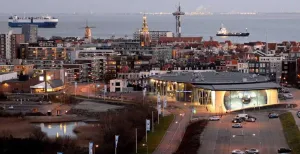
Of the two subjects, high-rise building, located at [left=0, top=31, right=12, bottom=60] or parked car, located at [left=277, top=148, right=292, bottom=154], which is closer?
parked car, located at [left=277, top=148, right=292, bottom=154]

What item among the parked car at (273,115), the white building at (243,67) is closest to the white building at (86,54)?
the white building at (243,67)

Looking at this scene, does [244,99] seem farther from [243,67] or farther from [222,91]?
[243,67]

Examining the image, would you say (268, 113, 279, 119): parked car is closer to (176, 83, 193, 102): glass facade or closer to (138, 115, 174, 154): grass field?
(138, 115, 174, 154): grass field

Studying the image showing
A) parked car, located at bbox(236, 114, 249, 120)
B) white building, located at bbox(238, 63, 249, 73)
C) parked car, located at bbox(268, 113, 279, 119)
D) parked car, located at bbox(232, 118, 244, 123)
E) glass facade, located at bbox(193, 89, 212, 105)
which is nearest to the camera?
parked car, located at bbox(232, 118, 244, 123)

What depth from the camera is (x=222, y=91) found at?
14.5 meters

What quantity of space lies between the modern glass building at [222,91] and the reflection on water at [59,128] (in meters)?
2.50

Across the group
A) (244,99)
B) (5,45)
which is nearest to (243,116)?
(244,99)

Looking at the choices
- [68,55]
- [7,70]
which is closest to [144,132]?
[7,70]

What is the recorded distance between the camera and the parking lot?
9.77m

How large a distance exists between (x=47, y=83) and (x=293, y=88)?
222 inches

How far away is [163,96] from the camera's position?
623 inches

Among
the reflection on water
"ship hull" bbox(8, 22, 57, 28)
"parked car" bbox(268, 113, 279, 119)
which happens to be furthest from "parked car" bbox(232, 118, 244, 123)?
"ship hull" bbox(8, 22, 57, 28)

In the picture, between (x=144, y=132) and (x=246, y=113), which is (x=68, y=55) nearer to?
(x=246, y=113)

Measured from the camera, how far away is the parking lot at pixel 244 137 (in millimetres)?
9766
